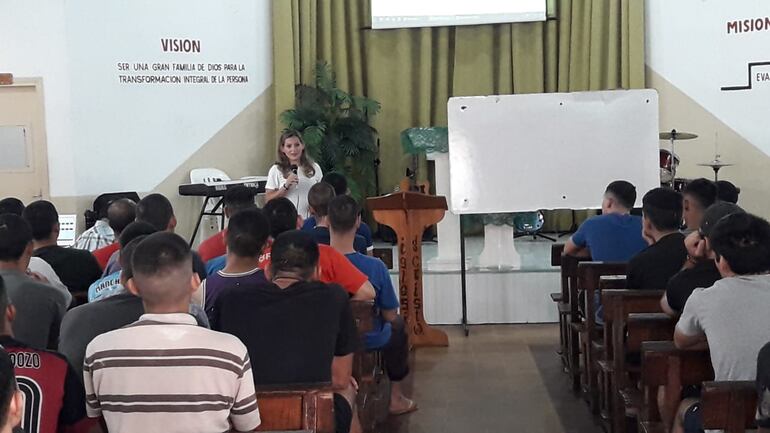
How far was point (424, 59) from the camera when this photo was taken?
8.66m

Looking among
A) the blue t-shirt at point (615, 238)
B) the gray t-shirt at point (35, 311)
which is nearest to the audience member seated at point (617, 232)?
the blue t-shirt at point (615, 238)

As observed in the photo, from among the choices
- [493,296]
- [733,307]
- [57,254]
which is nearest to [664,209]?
[733,307]

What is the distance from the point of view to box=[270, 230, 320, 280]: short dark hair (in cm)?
270

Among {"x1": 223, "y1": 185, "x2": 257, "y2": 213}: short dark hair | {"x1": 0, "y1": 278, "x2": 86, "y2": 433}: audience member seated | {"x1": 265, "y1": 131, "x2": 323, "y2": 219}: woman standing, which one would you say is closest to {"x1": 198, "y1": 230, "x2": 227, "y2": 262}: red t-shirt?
{"x1": 223, "y1": 185, "x2": 257, "y2": 213}: short dark hair

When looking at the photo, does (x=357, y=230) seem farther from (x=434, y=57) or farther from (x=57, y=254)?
(x=434, y=57)

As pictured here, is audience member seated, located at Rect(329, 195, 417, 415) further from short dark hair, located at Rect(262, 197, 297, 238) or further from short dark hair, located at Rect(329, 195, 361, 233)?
short dark hair, located at Rect(262, 197, 297, 238)

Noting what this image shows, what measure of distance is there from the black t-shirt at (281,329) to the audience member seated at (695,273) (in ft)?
4.04

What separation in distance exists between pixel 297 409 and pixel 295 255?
2.19ft

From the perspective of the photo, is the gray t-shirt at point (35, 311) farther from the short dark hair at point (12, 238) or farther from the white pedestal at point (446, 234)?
the white pedestal at point (446, 234)

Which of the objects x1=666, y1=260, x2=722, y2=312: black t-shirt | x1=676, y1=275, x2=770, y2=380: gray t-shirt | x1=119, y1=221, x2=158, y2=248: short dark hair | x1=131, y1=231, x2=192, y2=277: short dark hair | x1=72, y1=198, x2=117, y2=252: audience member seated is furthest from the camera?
x1=72, y1=198, x2=117, y2=252: audience member seated

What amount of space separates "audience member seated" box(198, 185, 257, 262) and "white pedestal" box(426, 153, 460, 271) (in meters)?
2.21

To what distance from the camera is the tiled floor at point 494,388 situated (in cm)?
400

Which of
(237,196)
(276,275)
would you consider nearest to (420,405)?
(237,196)

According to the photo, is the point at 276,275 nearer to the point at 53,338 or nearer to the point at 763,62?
the point at 53,338
